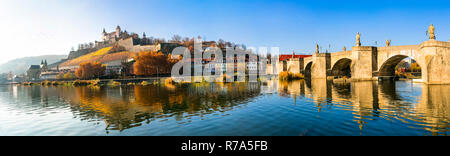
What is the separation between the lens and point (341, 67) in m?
50.9

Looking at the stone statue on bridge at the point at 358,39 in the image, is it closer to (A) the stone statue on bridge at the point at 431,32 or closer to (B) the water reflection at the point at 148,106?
(A) the stone statue on bridge at the point at 431,32

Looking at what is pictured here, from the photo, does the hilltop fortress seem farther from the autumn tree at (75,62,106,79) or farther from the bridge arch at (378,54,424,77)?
the bridge arch at (378,54,424,77)

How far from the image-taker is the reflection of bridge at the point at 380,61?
2688 cm

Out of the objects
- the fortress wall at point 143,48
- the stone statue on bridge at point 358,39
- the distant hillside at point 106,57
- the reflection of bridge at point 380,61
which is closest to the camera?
the reflection of bridge at point 380,61

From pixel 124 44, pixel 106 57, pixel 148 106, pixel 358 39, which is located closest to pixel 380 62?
pixel 358 39

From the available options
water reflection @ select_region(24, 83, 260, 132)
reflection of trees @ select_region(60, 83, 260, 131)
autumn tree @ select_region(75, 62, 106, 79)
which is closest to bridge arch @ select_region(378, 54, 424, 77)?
water reflection @ select_region(24, 83, 260, 132)

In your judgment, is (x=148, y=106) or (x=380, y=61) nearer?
(x=148, y=106)

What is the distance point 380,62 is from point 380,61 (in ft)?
0.55

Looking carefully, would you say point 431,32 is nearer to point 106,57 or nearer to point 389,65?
point 389,65

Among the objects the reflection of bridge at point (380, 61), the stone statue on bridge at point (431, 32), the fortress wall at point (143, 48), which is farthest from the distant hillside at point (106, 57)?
the stone statue on bridge at point (431, 32)
